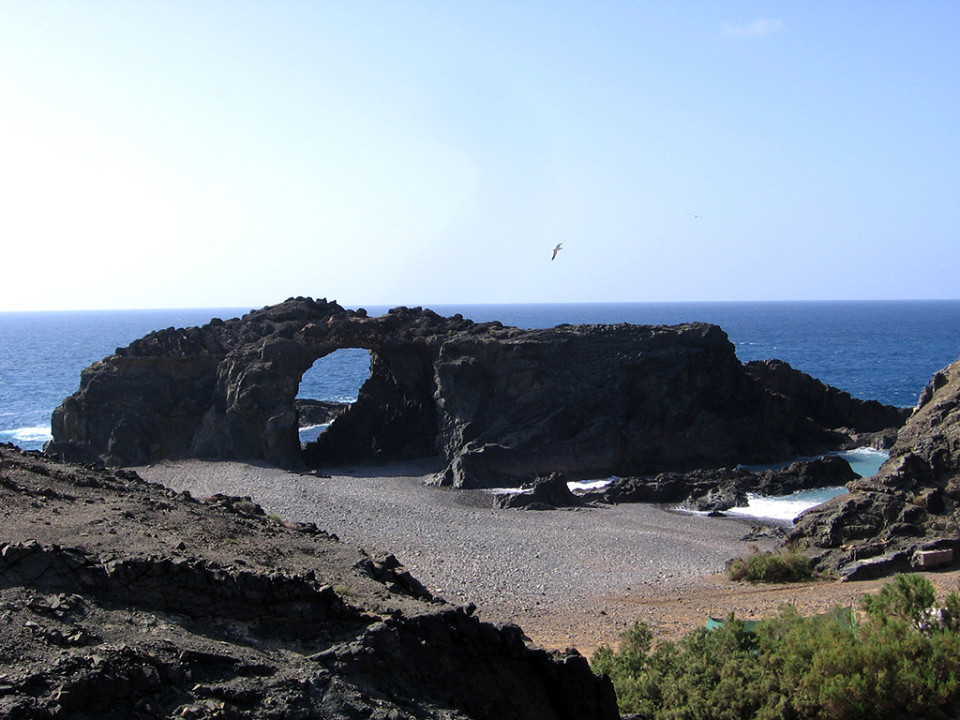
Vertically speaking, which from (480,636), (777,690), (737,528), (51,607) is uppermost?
(51,607)

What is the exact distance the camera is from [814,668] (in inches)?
533

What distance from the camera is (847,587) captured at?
75.8 feet

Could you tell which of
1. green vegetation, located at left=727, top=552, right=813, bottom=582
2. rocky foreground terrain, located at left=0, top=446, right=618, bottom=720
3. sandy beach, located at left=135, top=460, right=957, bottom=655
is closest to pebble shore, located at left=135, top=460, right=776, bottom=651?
sandy beach, located at left=135, top=460, right=957, bottom=655

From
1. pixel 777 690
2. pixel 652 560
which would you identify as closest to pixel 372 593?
pixel 777 690

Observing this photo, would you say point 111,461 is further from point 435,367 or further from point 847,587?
point 847,587

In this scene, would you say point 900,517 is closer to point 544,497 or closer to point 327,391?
point 544,497

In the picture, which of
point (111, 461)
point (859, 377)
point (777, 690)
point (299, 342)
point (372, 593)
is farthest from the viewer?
point (859, 377)

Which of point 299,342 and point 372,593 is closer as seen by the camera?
point 372,593

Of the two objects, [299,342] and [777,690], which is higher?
[299,342]

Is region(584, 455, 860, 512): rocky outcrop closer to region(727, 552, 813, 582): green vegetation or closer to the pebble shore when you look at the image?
the pebble shore

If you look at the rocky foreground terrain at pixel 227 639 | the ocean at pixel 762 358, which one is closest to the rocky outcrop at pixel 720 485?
the rocky foreground terrain at pixel 227 639

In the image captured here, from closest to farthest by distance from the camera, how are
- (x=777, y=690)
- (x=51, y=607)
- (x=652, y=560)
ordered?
(x=51, y=607)
(x=777, y=690)
(x=652, y=560)

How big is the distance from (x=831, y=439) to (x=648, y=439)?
10.8m

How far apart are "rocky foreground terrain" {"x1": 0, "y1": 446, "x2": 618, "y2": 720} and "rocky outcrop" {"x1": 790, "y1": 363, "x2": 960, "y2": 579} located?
14.6 m
